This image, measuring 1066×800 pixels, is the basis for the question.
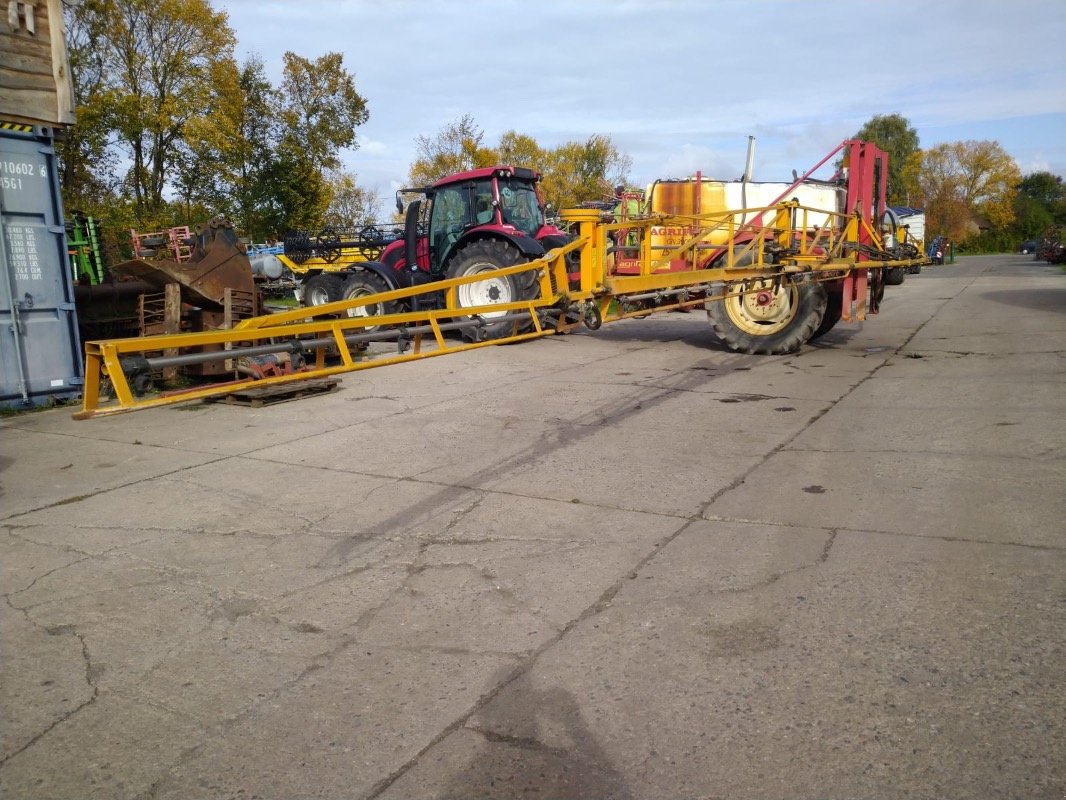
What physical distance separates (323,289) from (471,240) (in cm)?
371

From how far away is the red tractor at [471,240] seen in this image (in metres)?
12.6

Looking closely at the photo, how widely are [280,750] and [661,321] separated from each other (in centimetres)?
1441

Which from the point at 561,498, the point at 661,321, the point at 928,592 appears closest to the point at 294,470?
the point at 561,498

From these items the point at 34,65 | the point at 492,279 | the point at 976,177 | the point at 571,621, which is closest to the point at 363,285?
the point at 492,279

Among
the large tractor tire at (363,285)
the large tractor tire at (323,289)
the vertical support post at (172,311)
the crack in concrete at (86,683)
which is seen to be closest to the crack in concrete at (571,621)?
the crack in concrete at (86,683)

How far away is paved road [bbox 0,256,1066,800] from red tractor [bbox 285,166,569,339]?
217 inches

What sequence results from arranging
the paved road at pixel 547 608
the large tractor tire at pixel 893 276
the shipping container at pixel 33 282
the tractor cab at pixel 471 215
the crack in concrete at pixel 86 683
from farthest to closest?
the tractor cab at pixel 471 215, the large tractor tire at pixel 893 276, the shipping container at pixel 33 282, the crack in concrete at pixel 86 683, the paved road at pixel 547 608

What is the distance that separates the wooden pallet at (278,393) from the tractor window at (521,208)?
4836 mm

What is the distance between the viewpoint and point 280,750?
282 centimetres

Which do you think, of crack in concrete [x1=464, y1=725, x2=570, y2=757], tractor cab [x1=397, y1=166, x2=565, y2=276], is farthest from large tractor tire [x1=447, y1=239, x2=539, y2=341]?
crack in concrete [x1=464, y1=725, x2=570, y2=757]

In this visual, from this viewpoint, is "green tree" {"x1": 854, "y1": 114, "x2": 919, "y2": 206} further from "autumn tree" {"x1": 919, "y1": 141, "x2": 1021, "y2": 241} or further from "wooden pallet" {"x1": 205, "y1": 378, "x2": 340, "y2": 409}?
"wooden pallet" {"x1": 205, "y1": 378, "x2": 340, "y2": 409}

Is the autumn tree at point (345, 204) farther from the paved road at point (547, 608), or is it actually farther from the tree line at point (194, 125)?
the paved road at point (547, 608)

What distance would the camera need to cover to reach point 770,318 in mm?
11195

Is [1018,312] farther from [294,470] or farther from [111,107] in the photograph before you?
[111,107]
